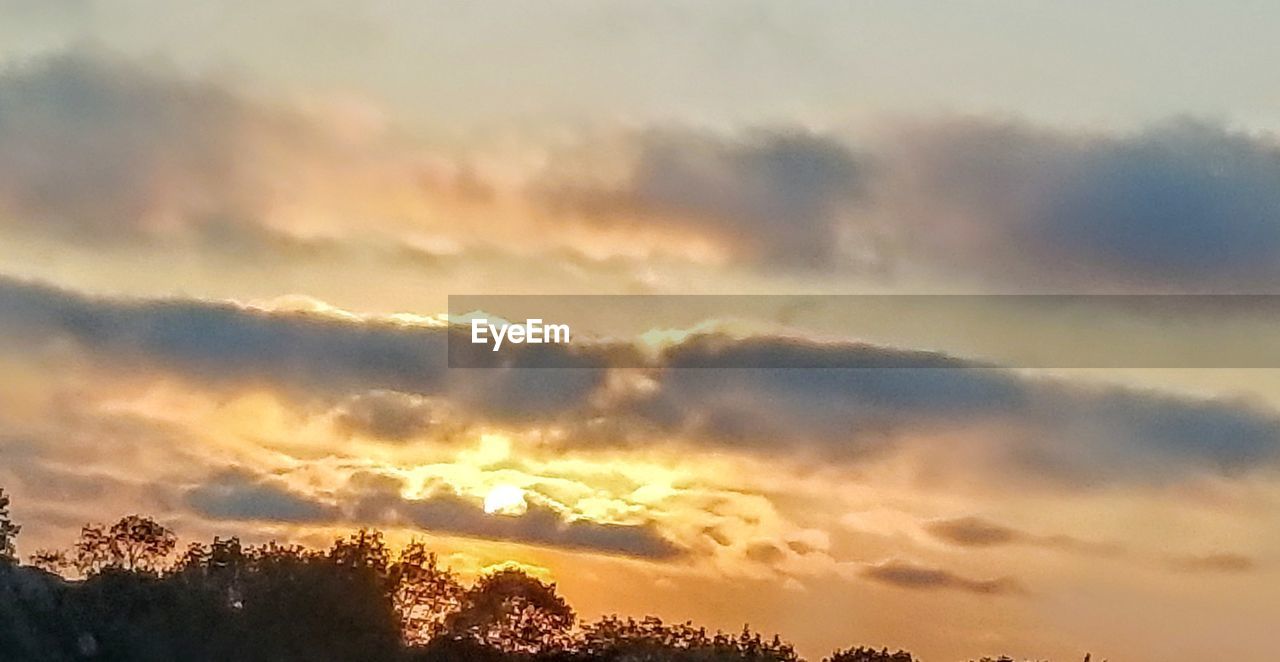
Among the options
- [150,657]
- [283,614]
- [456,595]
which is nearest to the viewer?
[150,657]

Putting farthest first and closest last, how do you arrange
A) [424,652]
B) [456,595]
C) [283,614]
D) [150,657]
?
[456,595] < [424,652] < [283,614] < [150,657]

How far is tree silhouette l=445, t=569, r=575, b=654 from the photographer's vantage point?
2689 inches

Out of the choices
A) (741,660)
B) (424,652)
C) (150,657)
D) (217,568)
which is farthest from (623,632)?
(150,657)

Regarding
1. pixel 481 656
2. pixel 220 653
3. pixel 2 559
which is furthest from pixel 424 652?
pixel 2 559

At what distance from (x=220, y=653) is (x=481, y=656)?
1144 cm

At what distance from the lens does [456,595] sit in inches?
2734

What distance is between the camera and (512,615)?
2771 inches

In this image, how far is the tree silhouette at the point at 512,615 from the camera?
6831 centimetres

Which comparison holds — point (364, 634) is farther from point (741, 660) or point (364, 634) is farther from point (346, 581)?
point (741, 660)

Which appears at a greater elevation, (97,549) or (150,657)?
(97,549)

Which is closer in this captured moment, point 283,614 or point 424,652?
point 283,614

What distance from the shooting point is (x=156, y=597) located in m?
57.8

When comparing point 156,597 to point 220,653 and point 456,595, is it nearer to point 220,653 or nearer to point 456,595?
point 220,653

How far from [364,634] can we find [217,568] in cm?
551
